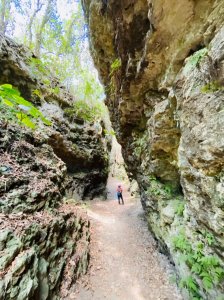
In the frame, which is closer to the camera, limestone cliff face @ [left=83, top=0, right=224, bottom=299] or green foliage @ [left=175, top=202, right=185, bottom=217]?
limestone cliff face @ [left=83, top=0, right=224, bottom=299]

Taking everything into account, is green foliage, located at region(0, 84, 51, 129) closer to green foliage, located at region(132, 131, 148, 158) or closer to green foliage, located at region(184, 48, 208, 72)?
green foliage, located at region(184, 48, 208, 72)

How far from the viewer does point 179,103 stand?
13.4ft

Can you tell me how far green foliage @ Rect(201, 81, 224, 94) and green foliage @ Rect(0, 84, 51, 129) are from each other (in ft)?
9.22

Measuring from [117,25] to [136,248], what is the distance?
8383 millimetres

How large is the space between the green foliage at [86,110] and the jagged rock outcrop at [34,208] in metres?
1.61

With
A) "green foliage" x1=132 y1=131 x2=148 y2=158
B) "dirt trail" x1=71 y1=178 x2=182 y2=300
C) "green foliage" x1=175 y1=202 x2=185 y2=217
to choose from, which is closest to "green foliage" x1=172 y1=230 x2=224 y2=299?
"green foliage" x1=175 y1=202 x2=185 y2=217

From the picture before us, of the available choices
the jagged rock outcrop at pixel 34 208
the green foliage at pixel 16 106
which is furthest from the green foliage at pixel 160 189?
the green foliage at pixel 16 106

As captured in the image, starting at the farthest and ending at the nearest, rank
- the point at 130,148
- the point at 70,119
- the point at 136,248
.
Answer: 1. the point at 70,119
2. the point at 130,148
3. the point at 136,248

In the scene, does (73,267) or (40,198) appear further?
(40,198)

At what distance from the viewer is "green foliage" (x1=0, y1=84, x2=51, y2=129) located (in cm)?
213

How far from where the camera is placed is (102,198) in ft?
52.2

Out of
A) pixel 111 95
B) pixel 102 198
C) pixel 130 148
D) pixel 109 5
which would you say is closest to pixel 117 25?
pixel 109 5

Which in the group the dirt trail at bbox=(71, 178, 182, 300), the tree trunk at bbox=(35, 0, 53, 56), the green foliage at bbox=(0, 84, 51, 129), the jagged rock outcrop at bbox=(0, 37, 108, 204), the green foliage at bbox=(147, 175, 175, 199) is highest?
the tree trunk at bbox=(35, 0, 53, 56)

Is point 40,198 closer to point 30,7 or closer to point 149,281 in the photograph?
point 149,281
